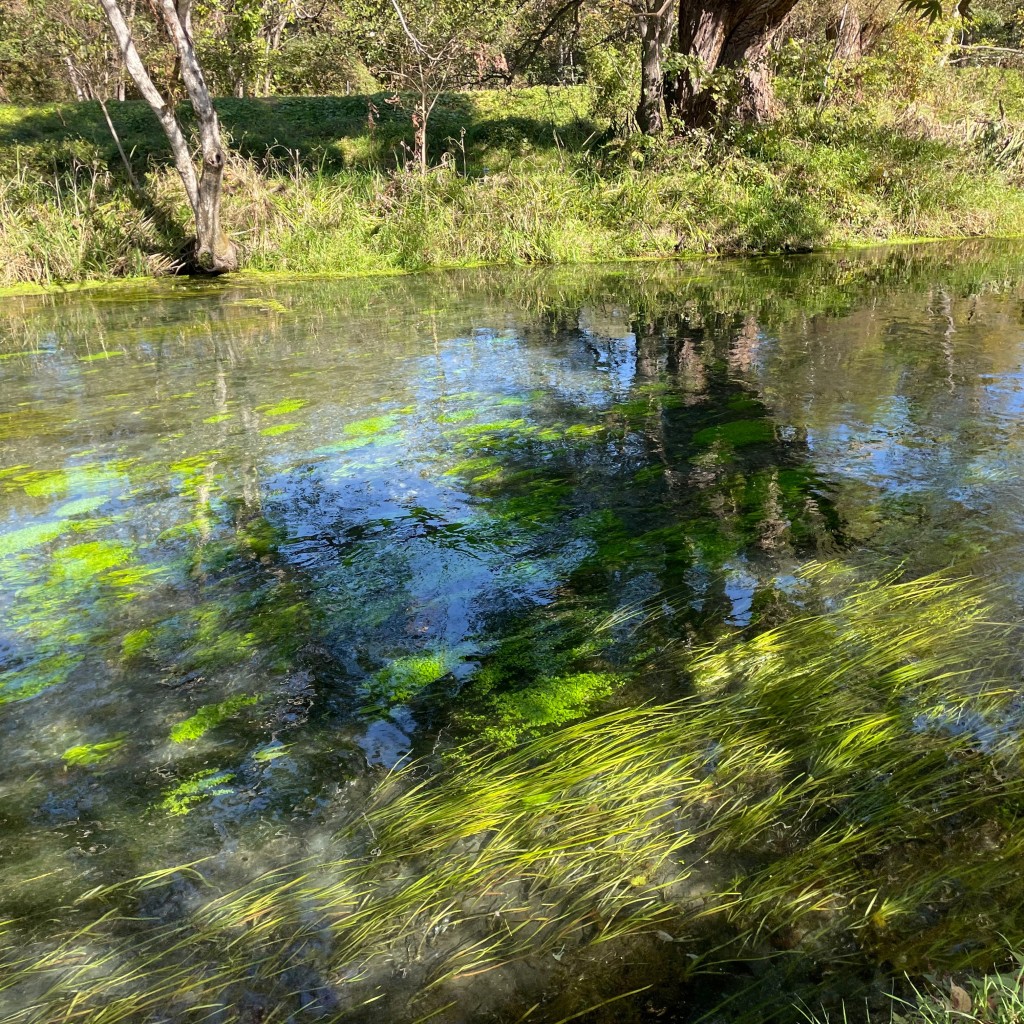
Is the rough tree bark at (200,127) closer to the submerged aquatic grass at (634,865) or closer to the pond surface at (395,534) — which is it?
the pond surface at (395,534)

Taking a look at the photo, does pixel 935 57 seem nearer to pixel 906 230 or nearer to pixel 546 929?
pixel 906 230

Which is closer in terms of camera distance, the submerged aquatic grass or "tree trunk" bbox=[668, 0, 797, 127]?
the submerged aquatic grass

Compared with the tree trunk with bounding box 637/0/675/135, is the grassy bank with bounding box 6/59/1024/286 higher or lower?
lower

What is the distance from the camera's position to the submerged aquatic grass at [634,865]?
1.62 meters

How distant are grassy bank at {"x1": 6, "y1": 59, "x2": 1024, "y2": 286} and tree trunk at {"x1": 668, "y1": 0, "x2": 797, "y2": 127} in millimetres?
543

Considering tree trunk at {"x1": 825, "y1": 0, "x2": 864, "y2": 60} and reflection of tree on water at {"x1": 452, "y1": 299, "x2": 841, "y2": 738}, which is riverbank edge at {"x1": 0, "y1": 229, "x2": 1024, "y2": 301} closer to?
tree trunk at {"x1": 825, "y1": 0, "x2": 864, "y2": 60}

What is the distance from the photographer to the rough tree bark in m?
9.45

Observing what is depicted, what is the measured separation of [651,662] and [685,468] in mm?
1827

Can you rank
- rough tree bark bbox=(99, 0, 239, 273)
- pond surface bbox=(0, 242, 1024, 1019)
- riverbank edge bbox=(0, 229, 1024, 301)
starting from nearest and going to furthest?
pond surface bbox=(0, 242, 1024, 1019), rough tree bark bbox=(99, 0, 239, 273), riverbank edge bbox=(0, 229, 1024, 301)

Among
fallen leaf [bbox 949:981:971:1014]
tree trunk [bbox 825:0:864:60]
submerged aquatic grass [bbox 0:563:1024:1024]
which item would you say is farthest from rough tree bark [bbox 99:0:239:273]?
tree trunk [bbox 825:0:864:60]

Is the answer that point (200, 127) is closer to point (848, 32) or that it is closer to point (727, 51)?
point (727, 51)

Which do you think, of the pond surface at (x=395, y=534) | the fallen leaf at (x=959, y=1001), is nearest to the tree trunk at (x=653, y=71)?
the pond surface at (x=395, y=534)

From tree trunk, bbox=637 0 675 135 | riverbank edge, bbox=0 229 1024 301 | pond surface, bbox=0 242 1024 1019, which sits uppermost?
tree trunk, bbox=637 0 675 135

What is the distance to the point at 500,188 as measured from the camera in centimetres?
1252
